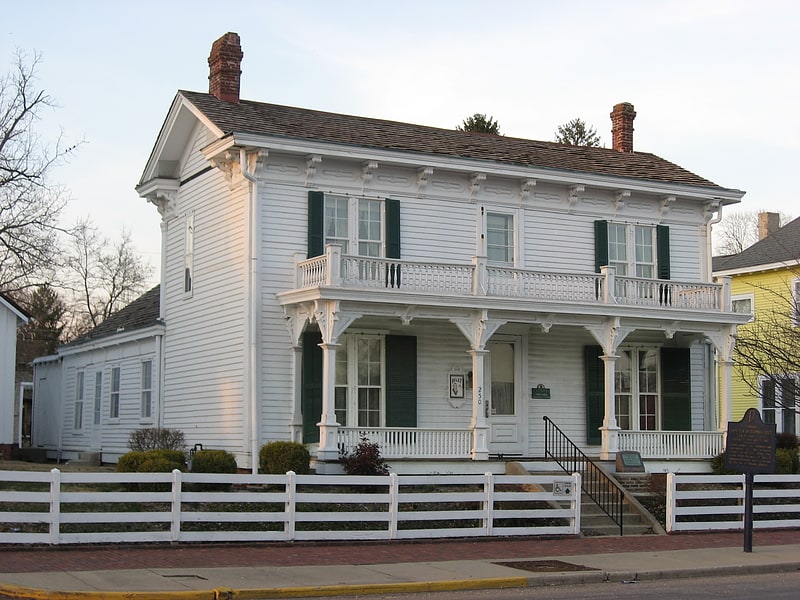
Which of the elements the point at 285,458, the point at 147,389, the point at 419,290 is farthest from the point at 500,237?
the point at 147,389

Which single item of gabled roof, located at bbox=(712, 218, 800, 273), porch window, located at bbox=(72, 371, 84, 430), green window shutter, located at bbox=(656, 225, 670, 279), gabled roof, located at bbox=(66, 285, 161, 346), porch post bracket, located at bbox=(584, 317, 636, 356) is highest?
gabled roof, located at bbox=(712, 218, 800, 273)

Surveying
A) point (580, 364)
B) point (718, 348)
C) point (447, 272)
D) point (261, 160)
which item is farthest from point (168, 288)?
point (718, 348)

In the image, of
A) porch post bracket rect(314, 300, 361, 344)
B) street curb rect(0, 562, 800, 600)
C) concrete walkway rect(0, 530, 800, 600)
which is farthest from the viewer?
porch post bracket rect(314, 300, 361, 344)

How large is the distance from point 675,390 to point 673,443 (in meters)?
2.53

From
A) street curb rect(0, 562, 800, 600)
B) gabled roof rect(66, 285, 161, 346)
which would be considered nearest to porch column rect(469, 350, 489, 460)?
street curb rect(0, 562, 800, 600)

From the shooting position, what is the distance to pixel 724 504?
2331 cm

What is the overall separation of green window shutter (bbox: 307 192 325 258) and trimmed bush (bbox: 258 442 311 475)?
169 inches

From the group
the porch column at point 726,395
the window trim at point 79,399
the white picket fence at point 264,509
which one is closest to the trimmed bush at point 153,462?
the white picket fence at point 264,509

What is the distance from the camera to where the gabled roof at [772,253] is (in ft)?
125

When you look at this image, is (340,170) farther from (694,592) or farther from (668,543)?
(694,592)

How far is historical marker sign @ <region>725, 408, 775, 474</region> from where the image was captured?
17812mm

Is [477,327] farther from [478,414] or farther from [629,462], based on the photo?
[629,462]

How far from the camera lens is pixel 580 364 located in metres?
26.6

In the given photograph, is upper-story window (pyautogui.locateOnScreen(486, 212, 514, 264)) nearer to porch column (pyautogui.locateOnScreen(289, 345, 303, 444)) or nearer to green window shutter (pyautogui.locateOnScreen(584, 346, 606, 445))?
green window shutter (pyautogui.locateOnScreen(584, 346, 606, 445))
